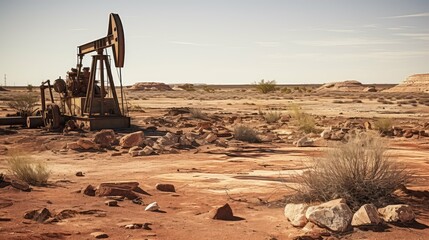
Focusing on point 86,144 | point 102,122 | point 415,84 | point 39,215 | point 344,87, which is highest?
point 415,84

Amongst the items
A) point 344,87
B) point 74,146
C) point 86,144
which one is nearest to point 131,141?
point 86,144

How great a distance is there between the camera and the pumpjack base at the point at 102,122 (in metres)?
16.5

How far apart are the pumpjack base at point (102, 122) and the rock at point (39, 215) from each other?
35.5 feet

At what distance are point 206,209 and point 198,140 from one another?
8.26 meters

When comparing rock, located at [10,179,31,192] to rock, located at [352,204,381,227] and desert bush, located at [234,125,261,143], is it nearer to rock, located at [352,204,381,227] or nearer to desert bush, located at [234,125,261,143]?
rock, located at [352,204,381,227]

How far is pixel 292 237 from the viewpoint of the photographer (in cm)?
515

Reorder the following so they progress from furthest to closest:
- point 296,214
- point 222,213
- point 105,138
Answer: point 105,138
point 222,213
point 296,214

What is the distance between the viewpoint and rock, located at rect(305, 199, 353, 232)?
530cm

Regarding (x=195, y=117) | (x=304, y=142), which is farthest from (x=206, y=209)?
(x=195, y=117)

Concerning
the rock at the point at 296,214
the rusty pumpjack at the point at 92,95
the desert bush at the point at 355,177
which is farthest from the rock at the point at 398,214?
the rusty pumpjack at the point at 92,95

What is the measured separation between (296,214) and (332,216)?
0.54 meters

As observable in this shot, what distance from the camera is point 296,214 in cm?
578

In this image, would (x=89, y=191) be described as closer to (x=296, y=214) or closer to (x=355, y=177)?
(x=296, y=214)

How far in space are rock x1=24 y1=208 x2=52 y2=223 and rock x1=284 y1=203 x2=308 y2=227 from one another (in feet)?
10.1
